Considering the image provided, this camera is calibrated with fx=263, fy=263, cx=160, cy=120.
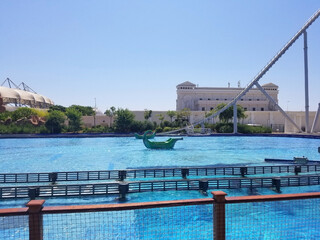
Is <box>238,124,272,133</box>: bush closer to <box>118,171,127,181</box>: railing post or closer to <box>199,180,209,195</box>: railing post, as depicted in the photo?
<box>118,171,127,181</box>: railing post

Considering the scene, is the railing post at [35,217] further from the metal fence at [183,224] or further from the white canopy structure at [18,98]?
the white canopy structure at [18,98]

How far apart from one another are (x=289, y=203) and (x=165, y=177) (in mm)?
4693

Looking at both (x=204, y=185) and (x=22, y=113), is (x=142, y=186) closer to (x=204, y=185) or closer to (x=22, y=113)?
(x=204, y=185)

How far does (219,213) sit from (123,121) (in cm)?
3581

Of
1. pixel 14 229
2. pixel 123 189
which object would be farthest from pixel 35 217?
pixel 123 189

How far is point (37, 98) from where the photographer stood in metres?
73.5

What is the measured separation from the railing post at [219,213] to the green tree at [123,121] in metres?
35.5

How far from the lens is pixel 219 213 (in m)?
2.62

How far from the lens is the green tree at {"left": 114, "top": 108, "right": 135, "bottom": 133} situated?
124 feet

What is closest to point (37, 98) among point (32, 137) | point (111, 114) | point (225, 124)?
point (111, 114)

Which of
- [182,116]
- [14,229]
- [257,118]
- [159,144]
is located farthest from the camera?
[257,118]

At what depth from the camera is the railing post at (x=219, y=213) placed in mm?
2582

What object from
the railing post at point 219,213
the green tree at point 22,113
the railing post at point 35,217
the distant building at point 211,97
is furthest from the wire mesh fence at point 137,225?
the distant building at point 211,97

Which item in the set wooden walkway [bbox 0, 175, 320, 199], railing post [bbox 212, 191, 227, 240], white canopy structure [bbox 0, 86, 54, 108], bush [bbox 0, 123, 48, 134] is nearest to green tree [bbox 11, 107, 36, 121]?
bush [bbox 0, 123, 48, 134]
